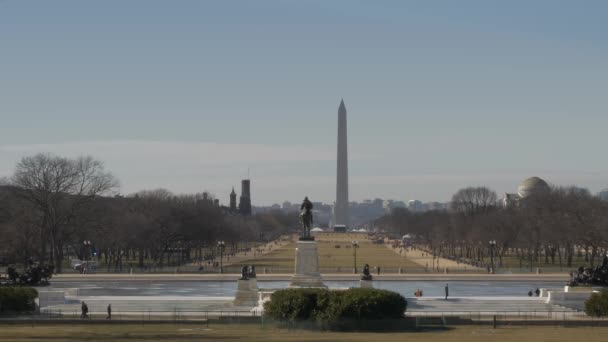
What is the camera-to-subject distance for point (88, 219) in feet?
335

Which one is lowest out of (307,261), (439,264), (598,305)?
(598,305)

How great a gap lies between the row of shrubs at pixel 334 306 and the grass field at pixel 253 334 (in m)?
1.38

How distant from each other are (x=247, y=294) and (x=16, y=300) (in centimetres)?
1162

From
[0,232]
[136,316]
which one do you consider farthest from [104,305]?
[0,232]

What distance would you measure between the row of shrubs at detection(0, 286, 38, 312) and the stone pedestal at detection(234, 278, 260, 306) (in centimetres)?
1021

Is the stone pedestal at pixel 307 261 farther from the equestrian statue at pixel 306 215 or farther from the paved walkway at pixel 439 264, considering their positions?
the paved walkway at pixel 439 264

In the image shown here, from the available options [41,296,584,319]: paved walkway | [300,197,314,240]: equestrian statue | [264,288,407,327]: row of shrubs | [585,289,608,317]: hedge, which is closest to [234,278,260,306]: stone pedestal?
[41,296,584,319]: paved walkway

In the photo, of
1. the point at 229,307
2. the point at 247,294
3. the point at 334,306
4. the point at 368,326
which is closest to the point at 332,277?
the point at 247,294

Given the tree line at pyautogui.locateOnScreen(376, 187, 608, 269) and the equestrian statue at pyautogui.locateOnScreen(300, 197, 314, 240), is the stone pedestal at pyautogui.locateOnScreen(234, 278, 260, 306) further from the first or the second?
the tree line at pyautogui.locateOnScreen(376, 187, 608, 269)

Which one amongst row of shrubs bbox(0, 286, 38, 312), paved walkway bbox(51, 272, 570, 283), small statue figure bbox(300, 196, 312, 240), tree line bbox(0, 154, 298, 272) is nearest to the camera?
row of shrubs bbox(0, 286, 38, 312)

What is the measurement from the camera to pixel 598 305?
48906 millimetres

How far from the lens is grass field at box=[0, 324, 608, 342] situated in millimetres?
40125

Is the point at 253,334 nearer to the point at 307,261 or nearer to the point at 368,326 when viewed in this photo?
the point at 368,326

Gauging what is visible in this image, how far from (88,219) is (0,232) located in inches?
345
